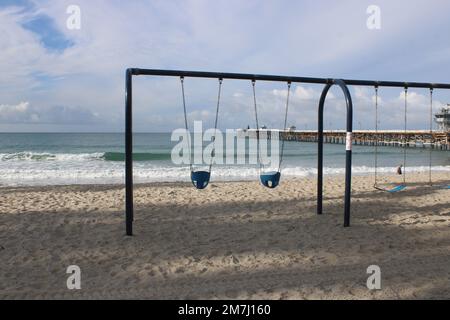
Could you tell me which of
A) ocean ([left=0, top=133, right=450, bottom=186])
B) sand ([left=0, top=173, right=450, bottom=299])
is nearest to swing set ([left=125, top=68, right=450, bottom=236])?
sand ([left=0, top=173, right=450, bottom=299])

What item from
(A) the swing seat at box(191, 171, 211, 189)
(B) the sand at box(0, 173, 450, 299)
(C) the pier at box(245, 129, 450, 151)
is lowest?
(B) the sand at box(0, 173, 450, 299)

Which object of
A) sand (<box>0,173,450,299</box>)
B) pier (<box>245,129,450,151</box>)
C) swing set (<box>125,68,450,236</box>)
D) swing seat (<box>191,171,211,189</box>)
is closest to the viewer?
sand (<box>0,173,450,299</box>)

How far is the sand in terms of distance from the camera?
145 inches

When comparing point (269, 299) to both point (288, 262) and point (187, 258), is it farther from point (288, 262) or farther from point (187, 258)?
point (187, 258)

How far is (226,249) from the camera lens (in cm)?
490

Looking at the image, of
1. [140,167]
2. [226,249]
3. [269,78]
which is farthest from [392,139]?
[226,249]

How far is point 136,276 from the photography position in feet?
13.1

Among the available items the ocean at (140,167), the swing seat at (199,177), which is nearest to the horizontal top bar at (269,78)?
the swing seat at (199,177)

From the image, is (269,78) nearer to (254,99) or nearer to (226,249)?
(254,99)

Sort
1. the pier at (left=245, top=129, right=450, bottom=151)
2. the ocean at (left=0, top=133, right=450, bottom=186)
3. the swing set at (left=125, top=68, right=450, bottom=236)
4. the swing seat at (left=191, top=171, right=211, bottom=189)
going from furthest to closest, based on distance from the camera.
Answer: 1. the pier at (left=245, top=129, right=450, bottom=151)
2. the ocean at (left=0, top=133, right=450, bottom=186)
3. the swing seat at (left=191, top=171, right=211, bottom=189)
4. the swing set at (left=125, top=68, right=450, bottom=236)

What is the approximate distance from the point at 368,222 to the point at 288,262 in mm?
2530

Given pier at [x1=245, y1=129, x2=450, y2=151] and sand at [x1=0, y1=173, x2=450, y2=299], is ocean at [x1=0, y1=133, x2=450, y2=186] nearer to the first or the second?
sand at [x1=0, y1=173, x2=450, y2=299]

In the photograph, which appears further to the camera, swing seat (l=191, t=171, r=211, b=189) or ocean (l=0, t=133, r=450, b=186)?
ocean (l=0, t=133, r=450, b=186)
